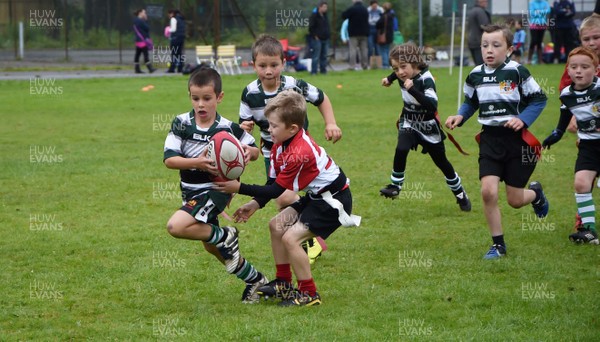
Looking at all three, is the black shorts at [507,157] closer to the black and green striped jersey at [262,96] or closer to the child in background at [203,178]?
the black and green striped jersey at [262,96]

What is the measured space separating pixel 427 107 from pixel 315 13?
19.6 meters

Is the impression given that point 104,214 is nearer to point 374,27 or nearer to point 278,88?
point 278,88

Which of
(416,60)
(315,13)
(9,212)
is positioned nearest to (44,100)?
(315,13)

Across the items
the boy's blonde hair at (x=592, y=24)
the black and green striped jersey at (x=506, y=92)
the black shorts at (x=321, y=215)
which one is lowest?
the black shorts at (x=321, y=215)

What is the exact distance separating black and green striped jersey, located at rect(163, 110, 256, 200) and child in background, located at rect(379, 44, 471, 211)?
3.40 metres

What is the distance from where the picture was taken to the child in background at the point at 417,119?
9.70m

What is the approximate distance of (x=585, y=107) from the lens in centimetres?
822

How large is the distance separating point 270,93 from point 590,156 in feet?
9.98

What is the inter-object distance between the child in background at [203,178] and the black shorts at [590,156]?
344 cm

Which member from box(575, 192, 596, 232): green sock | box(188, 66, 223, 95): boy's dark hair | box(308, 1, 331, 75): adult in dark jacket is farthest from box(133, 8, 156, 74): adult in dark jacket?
box(188, 66, 223, 95): boy's dark hair
